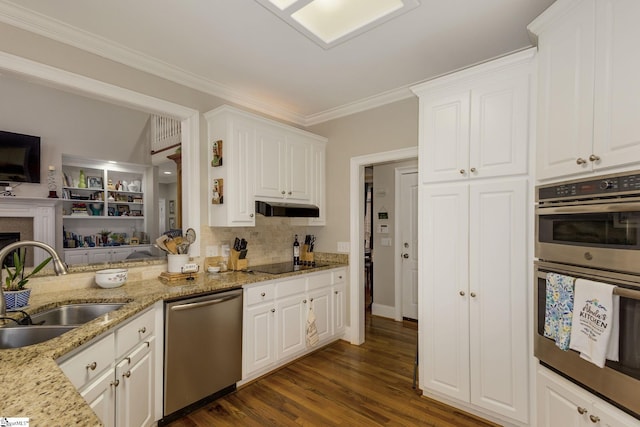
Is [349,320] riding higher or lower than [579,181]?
lower

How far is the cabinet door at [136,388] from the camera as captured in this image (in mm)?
1682

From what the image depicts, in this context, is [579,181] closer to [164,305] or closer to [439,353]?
[439,353]

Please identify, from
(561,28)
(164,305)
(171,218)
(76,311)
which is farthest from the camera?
(171,218)

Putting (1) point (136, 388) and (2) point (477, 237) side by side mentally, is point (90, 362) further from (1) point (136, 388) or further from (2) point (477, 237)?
(2) point (477, 237)

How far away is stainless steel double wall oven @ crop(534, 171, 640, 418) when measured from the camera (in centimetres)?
131

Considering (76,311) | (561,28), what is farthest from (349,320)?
(561,28)

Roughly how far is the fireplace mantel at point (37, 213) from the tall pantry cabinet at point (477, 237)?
17.3 feet

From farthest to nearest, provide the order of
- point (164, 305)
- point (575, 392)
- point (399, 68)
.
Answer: point (399, 68) → point (164, 305) → point (575, 392)

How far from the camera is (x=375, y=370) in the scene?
118 inches

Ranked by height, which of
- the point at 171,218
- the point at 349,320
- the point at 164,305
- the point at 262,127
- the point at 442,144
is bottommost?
the point at 349,320

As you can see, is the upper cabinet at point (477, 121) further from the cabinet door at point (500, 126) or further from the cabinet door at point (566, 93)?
the cabinet door at point (566, 93)

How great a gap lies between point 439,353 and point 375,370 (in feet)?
2.75

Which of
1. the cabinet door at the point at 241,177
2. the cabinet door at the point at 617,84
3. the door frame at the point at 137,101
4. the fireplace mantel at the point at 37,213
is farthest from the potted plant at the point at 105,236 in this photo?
the cabinet door at the point at 617,84

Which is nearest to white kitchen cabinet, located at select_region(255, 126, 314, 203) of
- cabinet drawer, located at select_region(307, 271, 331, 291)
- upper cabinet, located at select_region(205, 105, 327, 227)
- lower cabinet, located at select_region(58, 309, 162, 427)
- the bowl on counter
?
upper cabinet, located at select_region(205, 105, 327, 227)
